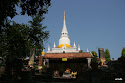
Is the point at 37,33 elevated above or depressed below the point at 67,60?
above

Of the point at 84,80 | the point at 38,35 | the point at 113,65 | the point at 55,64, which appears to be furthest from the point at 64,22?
the point at 84,80

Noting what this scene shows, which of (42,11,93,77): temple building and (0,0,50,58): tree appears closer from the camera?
(0,0,50,58): tree

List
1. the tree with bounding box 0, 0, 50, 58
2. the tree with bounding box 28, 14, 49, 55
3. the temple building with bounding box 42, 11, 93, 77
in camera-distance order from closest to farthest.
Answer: the tree with bounding box 0, 0, 50, 58 → the temple building with bounding box 42, 11, 93, 77 → the tree with bounding box 28, 14, 49, 55

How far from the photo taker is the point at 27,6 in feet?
28.1

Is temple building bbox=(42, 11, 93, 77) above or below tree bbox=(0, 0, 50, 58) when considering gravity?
below

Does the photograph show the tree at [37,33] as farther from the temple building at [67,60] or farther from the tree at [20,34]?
the temple building at [67,60]

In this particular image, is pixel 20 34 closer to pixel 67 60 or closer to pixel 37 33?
pixel 37 33

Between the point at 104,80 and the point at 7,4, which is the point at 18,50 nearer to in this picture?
the point at 7,4

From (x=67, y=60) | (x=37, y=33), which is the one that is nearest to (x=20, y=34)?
(x=37, y=33)

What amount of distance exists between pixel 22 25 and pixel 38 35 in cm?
444

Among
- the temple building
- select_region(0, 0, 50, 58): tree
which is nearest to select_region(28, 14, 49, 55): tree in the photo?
select_region(0, 0, 50, 58): tree

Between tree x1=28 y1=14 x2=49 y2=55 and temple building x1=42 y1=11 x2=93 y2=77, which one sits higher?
tree x1=28 y1=14 x2=49 y2=55

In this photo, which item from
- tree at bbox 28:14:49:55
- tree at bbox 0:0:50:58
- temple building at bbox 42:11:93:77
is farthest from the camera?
tree at bbox 28:14:49:55

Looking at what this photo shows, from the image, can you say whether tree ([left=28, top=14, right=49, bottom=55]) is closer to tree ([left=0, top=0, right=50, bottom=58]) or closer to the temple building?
tree ([left=0, top=0, right=50, bottom=58])
